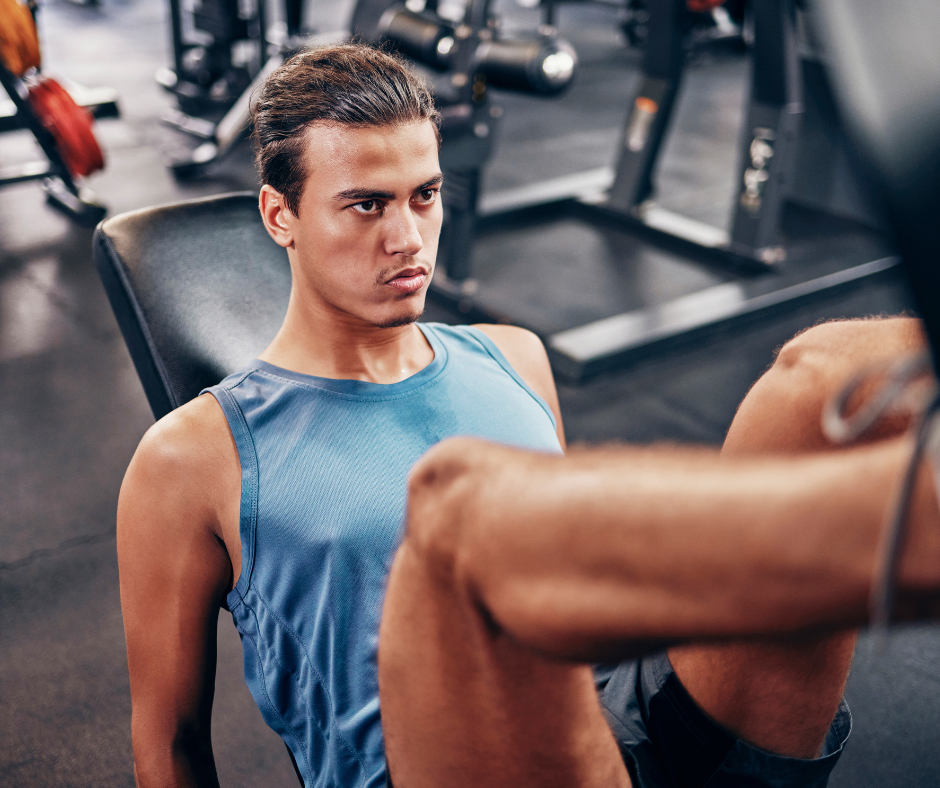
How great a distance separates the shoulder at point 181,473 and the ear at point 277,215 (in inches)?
12.3

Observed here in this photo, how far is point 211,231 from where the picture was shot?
151 centimetres

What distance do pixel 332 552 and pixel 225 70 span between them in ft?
18.1

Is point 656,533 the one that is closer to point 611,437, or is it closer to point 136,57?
point 611,437

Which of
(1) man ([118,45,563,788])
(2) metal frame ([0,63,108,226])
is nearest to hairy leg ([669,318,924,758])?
(1) man ([118,45,563,788])

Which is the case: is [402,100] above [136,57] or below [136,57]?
above

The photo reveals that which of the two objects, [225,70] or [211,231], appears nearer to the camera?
[211,231]

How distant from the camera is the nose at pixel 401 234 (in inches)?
43.9

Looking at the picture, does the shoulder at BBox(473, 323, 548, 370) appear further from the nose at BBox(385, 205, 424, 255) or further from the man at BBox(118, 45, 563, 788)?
Result: the nose at BBox(385, 205, 424, 255)

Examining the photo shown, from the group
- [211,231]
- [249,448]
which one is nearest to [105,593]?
[211,231]

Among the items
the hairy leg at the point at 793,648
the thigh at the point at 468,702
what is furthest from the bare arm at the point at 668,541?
the hairy leg at the point at 793,648

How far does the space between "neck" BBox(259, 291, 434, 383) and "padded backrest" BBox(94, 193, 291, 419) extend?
18 centimetres

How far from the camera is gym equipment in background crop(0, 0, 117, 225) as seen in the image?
360 cm

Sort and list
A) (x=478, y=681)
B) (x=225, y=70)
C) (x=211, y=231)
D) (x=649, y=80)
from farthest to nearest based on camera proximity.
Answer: (x=225, y=70), (x=649, y=80), (x=211, y=231), (x=478, y=681)

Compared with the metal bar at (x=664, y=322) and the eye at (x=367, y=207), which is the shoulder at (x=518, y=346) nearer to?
the eye at (x=367, y=207)
